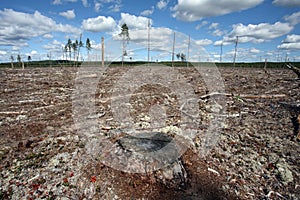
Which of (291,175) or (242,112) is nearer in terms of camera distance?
(291,175)

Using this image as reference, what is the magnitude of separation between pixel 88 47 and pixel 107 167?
51501mm

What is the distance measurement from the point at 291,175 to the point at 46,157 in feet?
16.9

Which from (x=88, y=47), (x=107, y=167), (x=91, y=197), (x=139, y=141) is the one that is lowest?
(x=91, y=197)

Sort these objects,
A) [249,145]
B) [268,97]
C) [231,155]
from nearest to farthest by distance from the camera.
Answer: [231,155], [249,145], [268,97]

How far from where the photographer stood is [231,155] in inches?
173

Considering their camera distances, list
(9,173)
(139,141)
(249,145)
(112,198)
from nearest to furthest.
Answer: (112,198) → (9,173) → (139,141) → (249,145)

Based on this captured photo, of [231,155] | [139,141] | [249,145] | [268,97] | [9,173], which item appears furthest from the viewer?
[268,97]

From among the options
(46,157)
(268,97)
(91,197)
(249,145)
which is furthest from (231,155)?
(268,97)

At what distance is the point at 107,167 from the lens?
3.54 metres

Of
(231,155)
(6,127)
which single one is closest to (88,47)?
(6,127)

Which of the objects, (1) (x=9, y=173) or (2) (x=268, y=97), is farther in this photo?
(2) (x=268, y=97)

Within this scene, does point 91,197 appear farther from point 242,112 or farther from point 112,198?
point 242,112

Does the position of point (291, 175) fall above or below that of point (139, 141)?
below

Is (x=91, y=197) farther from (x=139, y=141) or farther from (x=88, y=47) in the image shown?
(x=88, y=47)
